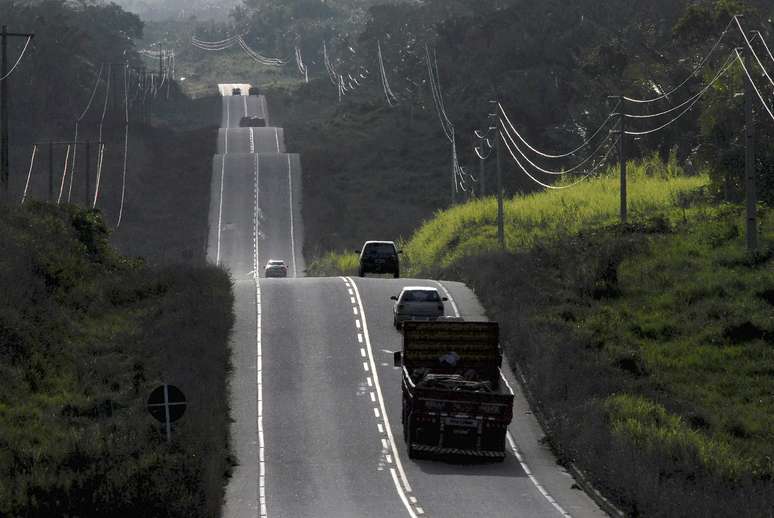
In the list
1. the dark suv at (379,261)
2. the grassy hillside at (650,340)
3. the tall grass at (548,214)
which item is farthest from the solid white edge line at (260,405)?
the tall grass at (548,214)

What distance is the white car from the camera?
5162 centimetres

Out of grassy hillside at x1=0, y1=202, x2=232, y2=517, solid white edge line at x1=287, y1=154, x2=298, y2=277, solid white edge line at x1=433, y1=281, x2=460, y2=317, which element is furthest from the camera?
solid white edge line at x1=287, y1=154, x2=298, y2=277

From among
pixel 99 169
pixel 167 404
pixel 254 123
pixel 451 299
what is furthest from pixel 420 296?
pixel 254 123

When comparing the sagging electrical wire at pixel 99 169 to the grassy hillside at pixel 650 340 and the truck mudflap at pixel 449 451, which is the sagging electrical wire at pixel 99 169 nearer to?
the grassy hillside at pixel 650 340

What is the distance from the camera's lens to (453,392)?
3469 cm

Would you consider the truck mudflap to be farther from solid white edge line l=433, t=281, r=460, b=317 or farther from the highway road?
solid white edge line l=433, t=281, r=460, b=317

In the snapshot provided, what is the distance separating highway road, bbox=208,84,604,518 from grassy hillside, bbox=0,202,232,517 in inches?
44.6

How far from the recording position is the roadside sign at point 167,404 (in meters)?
28.0

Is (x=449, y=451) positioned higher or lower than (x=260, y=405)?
lower

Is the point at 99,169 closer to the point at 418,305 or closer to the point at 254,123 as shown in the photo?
the point at 254,123

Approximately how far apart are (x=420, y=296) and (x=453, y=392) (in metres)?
17.6

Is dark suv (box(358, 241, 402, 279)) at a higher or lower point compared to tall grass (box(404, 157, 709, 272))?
lower

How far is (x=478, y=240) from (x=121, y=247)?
36150 mm

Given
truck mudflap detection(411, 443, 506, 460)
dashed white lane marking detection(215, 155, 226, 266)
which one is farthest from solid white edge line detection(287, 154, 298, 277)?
truck mudflap detection(411, 443, 506, 460)
